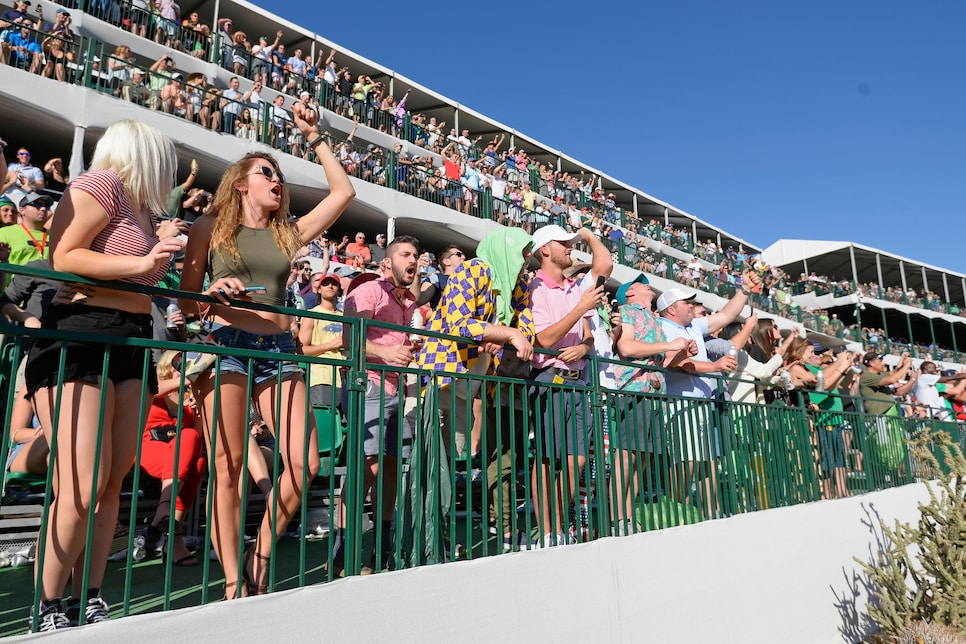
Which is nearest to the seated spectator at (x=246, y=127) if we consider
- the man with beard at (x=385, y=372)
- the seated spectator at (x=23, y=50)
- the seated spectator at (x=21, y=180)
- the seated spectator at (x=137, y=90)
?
the seated spectator at (x=137, y=90)

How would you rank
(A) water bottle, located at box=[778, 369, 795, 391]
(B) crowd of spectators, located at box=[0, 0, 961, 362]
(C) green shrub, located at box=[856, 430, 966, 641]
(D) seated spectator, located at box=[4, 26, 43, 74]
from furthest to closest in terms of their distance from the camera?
(B) crowd of spectators, located at box=[0, 0, 961, 362] < (D) seated spectator, located at box=[4, 26, 43, 74] < (A) water bottle, located at box=[778, 369, 795, 391] < (C) green shrub, located at box=[856, 430, 966, 641]

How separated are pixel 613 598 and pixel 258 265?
2.44 m

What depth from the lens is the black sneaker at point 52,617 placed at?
6.85 feet

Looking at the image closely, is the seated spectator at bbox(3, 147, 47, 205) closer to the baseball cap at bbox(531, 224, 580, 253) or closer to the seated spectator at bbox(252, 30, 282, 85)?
the baseball cap at bbox(531, 224, 580, 253)

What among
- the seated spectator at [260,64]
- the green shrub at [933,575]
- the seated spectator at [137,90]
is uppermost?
the seated spectator at [260,64]

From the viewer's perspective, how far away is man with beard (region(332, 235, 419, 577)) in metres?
3.23

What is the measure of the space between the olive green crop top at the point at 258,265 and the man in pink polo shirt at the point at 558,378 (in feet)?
4.85

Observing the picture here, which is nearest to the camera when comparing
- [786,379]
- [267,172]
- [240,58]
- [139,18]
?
[267,172]

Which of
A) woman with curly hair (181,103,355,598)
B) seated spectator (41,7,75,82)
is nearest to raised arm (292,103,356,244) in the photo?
woman with curly hair (181,103,355,598)

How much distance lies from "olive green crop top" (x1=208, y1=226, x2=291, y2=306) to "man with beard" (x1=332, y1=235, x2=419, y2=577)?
41cm

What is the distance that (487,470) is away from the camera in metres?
3.55

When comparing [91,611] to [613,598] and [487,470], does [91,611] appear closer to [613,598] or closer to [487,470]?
[487,470]

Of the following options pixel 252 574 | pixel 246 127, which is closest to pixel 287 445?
pixel 252 574

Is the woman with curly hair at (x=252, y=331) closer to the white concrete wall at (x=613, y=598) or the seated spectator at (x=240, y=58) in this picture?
the white concrete wall at (x=613, y=598)
